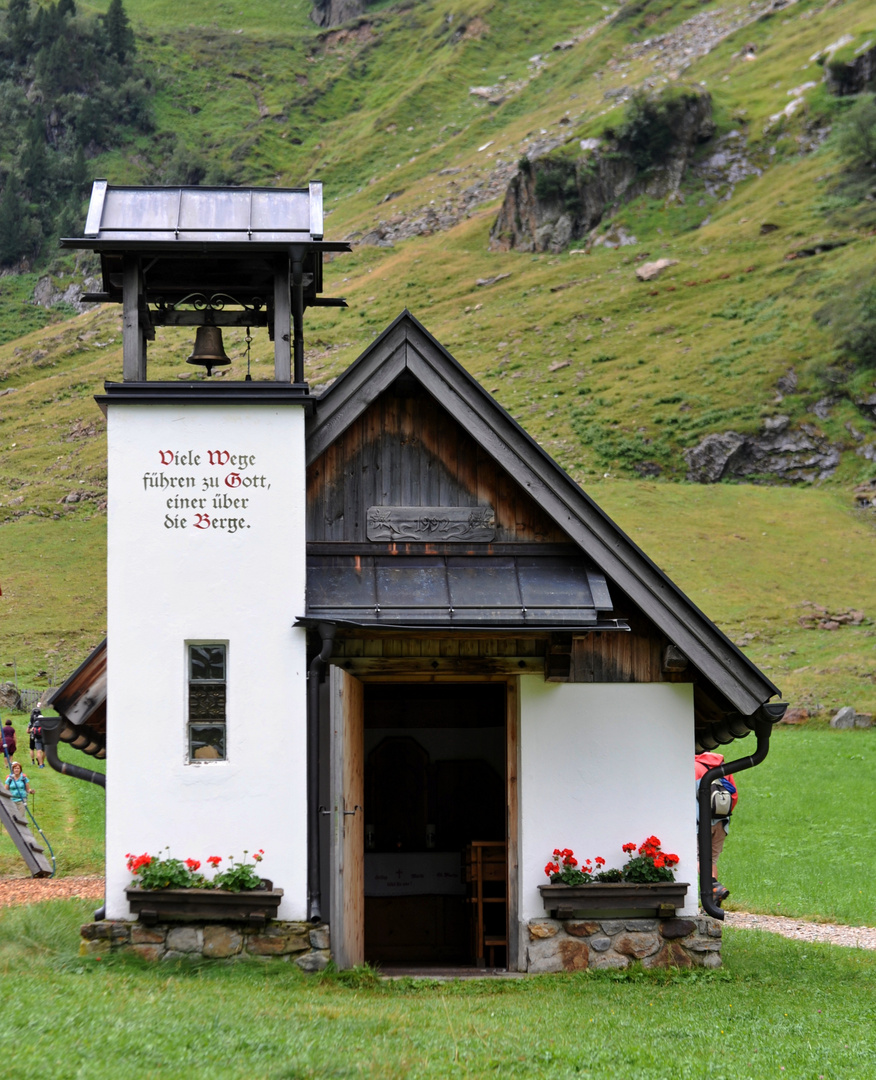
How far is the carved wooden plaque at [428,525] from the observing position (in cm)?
1016

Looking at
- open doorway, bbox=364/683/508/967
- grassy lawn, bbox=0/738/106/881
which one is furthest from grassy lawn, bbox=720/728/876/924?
grassy lawn, bbox=0/738/106/881

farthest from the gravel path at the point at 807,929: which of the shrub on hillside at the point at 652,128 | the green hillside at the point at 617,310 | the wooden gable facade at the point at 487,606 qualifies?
the shrub on hillside at the point at 652,128

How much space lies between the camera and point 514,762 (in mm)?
10219

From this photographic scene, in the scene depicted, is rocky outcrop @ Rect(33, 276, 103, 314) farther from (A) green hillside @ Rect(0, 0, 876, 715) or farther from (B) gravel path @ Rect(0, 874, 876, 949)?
(B) gravel path @ Rect(0, 874, 876, 949)

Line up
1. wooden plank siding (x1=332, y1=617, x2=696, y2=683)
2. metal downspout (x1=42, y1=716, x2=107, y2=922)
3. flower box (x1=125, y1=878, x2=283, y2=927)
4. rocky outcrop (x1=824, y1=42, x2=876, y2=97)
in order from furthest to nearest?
rocky outcrop (x1=824, y1=42, x2=876, y2=97)
wooden plank siding (x1=332, y1=617, x2=696, y2=683)
metal downspout (x1=42, y1=716, x2=107, y2=922)
flower box (x1=125, y1=878, x2=283, y2=927)

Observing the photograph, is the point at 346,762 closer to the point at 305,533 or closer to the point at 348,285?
the point at 305,533

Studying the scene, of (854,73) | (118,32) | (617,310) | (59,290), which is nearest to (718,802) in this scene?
(617,310)

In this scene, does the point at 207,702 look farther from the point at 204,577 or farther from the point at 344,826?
the point at 344,826

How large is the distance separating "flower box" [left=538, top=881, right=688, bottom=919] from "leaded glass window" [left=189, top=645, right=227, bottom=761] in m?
2.94

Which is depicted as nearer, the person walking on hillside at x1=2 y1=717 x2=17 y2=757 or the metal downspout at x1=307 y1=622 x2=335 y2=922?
the metal downspout at x1=307 y1=622 x2=335 y2=922

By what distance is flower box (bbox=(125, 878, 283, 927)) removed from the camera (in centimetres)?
905

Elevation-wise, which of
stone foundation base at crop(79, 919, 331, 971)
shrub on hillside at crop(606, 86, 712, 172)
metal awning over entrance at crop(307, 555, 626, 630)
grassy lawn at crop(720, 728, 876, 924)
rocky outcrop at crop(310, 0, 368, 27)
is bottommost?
grassy lawn at crop(720, 728, 876, 924)

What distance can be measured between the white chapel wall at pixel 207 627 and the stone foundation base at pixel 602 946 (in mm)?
2078

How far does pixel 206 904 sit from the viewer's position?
9.08m
